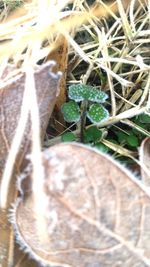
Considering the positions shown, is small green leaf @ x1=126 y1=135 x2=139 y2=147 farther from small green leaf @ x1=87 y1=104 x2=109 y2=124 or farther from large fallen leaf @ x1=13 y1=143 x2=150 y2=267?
large fallen leaf @ x1=13 y1=143 x2=150 y2=267

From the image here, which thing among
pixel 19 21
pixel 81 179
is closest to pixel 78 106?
pixel 19 21

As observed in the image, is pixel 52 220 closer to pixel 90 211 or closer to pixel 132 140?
pixel 90 211

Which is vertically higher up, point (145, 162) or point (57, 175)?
point (57, 175)

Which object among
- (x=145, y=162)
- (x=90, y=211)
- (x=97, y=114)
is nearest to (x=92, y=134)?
(x=97, y=114)

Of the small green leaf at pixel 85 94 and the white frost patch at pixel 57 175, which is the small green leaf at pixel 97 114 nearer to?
the small green leaf at pixel 85 94

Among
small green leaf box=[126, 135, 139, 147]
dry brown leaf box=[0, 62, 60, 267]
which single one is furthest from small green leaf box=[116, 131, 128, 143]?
dry brown leaf box=[0, 62, 60, 267]

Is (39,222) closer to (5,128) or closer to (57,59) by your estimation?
(5,128)
